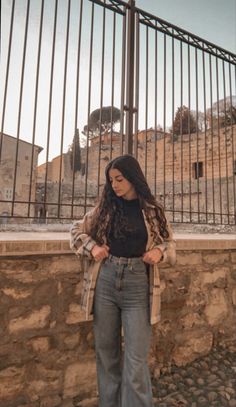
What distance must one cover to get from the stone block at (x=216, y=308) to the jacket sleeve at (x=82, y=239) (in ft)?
6.12

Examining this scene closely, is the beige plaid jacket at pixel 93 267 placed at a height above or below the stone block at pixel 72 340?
above

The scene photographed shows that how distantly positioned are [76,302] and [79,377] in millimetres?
574

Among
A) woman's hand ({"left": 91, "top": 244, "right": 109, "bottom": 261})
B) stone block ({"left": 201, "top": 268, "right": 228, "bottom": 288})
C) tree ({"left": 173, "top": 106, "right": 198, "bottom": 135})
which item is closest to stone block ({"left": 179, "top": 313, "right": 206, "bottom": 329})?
stone block ({"left": 201, "top": 268, "right": 228, "bottom": 288})

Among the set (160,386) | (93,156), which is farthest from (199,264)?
(93,156)

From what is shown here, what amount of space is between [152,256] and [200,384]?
160cm

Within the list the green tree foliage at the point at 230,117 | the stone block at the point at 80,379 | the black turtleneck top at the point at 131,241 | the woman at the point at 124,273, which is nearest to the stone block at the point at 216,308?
the stone block at the point at 80,379

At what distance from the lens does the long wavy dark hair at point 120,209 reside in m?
1.71

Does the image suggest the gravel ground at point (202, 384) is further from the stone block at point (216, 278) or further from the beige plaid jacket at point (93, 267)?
the beige plaid jacket at point (93, 267)

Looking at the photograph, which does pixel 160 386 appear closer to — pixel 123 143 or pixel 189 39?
pixel 123 143

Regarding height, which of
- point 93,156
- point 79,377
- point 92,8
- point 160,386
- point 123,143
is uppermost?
point 93,156

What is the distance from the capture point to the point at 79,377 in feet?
6.93

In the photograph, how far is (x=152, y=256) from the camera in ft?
5.31

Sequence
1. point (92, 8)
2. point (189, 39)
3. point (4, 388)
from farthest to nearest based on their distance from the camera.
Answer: point (189, 39)
point (92, 8)
point (4, 388)

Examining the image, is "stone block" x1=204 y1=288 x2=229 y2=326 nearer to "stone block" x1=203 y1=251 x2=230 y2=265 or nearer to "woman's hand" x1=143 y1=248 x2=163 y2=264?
"stone block" x1=203 y1=251 x2=230 y2=265
